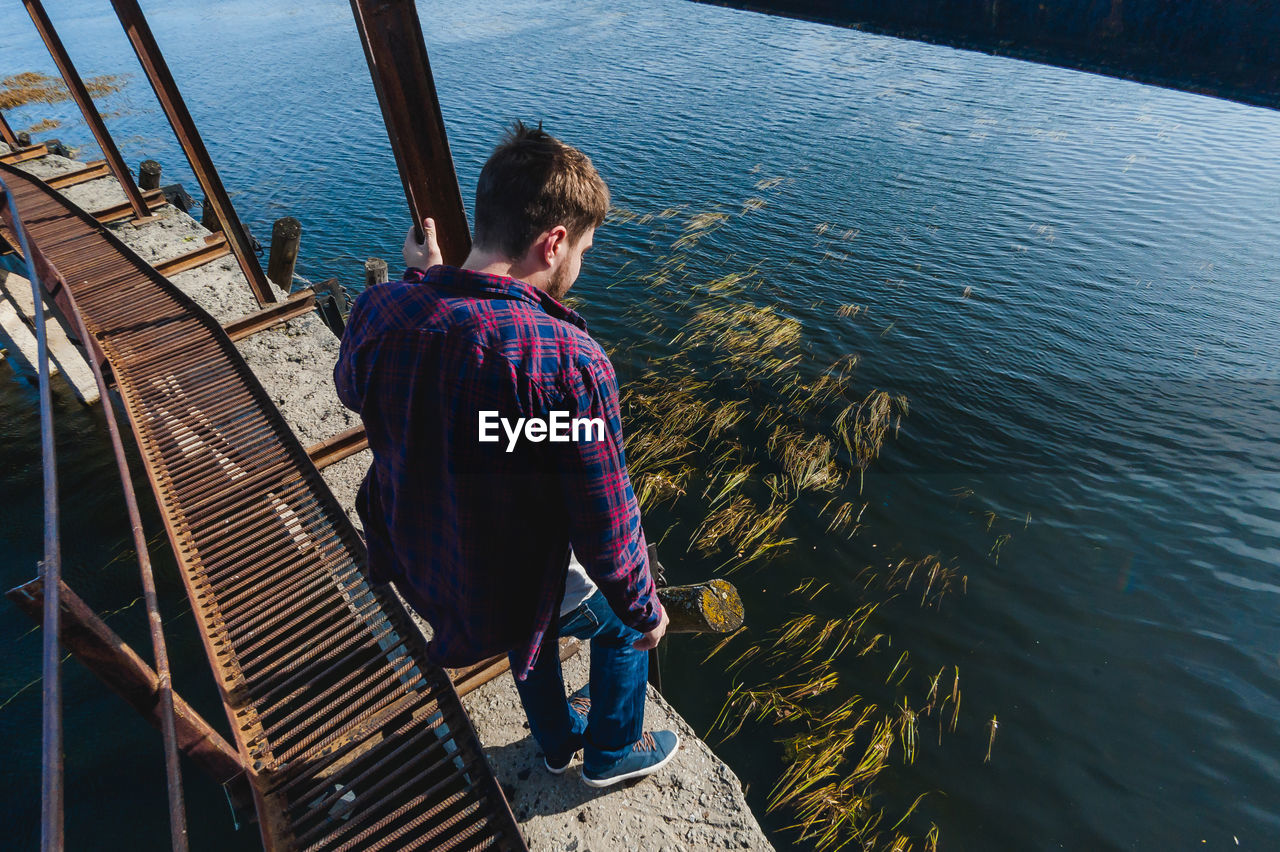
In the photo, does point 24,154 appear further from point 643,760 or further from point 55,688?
point 643,760

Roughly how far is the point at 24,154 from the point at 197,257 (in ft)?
30.9

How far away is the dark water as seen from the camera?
5.00 metres

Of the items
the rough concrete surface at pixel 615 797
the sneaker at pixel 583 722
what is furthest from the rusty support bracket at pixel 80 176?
the sneaker at pixel 583 722

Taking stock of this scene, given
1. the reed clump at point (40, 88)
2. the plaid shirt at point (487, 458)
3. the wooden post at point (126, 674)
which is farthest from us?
the reed clump at point (40, 88)

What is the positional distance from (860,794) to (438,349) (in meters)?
5.01

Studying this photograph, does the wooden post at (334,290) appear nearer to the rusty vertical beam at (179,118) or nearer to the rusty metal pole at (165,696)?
the rusty vertical beam at (179,118)

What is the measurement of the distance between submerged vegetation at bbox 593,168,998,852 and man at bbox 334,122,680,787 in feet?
12.5

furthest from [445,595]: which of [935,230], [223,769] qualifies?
[935,230]

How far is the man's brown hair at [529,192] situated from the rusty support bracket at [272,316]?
612 cm

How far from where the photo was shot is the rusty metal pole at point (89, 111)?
28.4ft

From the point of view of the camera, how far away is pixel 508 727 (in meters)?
3.24

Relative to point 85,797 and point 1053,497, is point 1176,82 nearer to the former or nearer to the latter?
point 1053,497

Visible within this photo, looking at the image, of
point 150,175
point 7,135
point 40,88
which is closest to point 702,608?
point 150,175

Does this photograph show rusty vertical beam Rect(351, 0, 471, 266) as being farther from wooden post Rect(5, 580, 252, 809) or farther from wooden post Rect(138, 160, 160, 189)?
wooden post Rect(138, 160, 160, 189)
